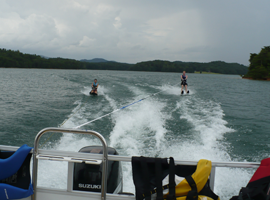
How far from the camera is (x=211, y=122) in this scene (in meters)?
8.08

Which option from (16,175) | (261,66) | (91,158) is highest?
(261,66)

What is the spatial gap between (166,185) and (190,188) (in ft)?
0.66

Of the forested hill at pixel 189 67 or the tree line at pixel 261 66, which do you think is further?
the forested hill at pixel 189 67

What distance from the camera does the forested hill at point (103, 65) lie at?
93438 mm

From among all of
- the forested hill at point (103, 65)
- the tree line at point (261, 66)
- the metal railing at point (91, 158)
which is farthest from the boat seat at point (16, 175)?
the forested hill at point (103, 65)

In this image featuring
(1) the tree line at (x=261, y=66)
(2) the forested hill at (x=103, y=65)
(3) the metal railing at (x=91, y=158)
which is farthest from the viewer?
(2) the forested hill at (x=103, y=65)

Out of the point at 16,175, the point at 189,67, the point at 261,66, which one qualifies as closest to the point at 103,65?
the point at 189,67

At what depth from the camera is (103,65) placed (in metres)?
101

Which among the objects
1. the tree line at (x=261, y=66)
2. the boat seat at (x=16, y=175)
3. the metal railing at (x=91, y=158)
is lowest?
the boat seat at (x=16, y=175)

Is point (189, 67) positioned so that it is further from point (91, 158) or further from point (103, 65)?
point (91, 158)

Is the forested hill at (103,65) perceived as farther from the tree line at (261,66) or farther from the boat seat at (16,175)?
the boat seat at (16,175)

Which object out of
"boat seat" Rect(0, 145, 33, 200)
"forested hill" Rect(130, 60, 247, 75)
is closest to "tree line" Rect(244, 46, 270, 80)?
"forested hill" Rect(130, 60, 247, 75)

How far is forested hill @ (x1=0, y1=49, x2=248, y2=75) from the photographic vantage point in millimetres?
93438

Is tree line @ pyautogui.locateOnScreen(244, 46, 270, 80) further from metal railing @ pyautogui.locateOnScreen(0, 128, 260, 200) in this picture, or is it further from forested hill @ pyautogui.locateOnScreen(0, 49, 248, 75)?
metal railing @ pyautogui.locateOnScreen(0, 128, 260, 200)
